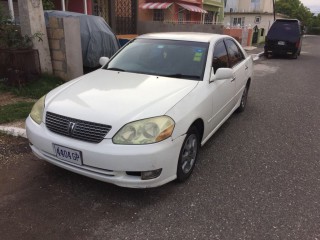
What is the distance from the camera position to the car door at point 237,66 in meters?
4.96

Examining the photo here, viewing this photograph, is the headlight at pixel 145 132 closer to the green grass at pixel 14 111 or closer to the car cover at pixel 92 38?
the green grass at pixel 14 111

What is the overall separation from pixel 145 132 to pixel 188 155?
80 cm

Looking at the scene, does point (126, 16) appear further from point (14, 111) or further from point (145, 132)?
point (145, 132)

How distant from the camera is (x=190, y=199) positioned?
10.5 ft

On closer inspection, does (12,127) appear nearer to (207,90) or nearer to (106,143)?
(106,143)

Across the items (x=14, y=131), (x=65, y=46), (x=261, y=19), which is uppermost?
(x=65, y=46)

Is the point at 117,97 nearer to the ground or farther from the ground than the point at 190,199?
farther from the ground

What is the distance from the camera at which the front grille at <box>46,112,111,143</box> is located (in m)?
2.86

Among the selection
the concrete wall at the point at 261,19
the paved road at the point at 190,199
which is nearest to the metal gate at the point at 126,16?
the paved road at the point at 190,199

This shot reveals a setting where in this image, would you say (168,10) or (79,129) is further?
(168,10)

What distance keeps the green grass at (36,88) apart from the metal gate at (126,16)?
875cm

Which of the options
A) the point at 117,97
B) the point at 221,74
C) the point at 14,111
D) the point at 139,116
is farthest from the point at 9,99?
the point at 221,74

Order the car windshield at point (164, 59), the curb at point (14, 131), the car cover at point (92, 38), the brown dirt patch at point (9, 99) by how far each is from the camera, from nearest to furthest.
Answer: the car windshield at point (164, 59), the curb at point (14, 131), the brown dirt patch at point (9, 99), the car cover at point (92, 38)

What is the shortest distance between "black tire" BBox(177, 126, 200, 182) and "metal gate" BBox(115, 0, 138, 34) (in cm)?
1233
